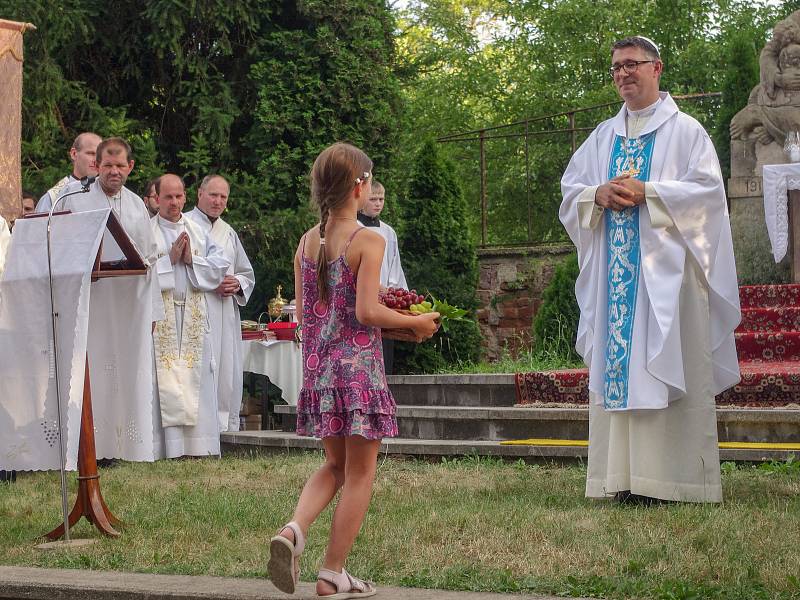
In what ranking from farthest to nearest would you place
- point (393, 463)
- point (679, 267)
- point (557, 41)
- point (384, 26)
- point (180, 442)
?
point (557, 41)
point (384, 26)
point (180, 442)
point (393, 463)
point (679, 267)

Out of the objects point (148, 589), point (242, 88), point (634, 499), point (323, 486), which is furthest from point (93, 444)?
point (242, 88)

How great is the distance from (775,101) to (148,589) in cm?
937

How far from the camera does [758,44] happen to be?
20.3 meters

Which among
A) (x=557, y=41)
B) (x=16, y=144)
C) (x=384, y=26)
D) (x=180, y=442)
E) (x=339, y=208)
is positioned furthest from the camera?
(x=557, y=41)

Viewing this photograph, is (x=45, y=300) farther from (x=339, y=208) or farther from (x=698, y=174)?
(x=698, y=174)

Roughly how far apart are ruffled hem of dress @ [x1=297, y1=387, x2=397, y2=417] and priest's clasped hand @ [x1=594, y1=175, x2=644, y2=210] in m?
2.61

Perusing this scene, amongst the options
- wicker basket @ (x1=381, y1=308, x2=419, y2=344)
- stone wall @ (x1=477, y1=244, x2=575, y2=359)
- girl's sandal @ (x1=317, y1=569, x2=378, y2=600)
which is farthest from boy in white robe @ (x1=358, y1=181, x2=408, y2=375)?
girl's sandal @ (x1=317, y1=569, x2=378, y2=600)

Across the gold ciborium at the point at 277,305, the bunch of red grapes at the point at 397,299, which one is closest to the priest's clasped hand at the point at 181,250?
the gold ciborium at the point at 277,305

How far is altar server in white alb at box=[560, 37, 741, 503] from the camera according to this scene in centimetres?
642

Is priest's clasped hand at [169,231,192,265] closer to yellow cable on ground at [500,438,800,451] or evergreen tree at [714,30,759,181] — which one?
yellow cable on ground at [500,438,800,451]

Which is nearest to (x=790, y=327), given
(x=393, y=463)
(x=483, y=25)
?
(x=393, y=463)

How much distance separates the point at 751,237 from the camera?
12.0 metres

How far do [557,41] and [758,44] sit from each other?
8.29 meters

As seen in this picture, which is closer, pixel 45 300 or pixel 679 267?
pixel 45 300
